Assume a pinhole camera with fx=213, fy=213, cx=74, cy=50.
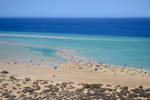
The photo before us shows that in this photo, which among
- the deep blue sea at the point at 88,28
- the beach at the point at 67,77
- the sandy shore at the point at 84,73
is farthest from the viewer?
the deep blue sea at the point at 88,28

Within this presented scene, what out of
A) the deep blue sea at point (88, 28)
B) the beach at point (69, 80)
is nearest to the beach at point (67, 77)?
the beach at point (69, 80)

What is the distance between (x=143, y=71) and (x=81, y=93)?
36.8ft

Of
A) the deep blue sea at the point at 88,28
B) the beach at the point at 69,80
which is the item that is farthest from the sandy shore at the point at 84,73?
the deep blue sea at the point at 88,28

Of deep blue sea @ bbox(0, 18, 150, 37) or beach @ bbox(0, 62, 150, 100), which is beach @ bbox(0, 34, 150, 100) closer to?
beach @ bbox(0, 62, 150, 100)

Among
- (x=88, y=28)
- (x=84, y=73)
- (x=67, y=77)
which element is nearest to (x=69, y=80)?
(x=67, y=77)

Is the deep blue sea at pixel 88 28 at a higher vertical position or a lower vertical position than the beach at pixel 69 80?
higher

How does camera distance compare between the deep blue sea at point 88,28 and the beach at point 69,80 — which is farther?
the deep blue sea at point 88,28

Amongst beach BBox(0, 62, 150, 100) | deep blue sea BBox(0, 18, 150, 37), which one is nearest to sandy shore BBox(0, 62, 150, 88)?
beach BBox(0, 62, 150, 100)

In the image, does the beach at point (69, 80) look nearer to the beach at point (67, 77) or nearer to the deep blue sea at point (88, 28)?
the beach at point (67, 77)

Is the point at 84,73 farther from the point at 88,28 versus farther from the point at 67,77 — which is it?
the point at 88,28

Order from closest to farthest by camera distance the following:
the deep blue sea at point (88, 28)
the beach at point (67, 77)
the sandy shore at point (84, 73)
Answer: the beach at point (67, 77)
the sandy shore at point (84, 73)
the deep blue sea at point (88, 28)

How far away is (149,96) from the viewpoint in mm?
13250

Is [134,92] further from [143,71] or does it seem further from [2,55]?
[2,55]

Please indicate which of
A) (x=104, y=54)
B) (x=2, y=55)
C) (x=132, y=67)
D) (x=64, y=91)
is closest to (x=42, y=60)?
(x=2, y=55)
